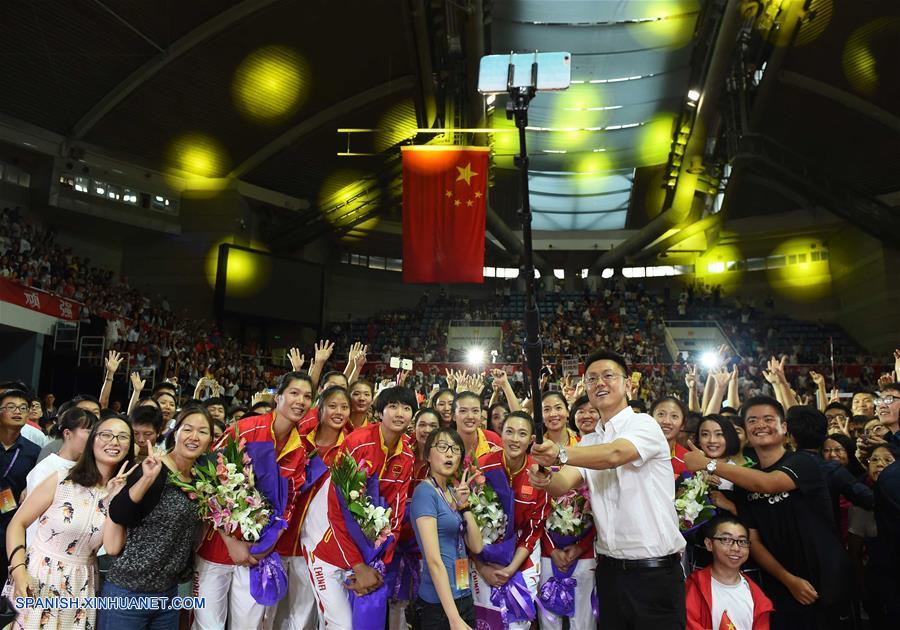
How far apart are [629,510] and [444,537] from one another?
3.44 ft

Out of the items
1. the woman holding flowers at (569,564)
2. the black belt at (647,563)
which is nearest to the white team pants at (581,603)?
the woman holding flowers at (569,564)

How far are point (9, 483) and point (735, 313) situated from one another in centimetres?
2562

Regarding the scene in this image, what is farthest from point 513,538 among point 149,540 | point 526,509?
point 149,540

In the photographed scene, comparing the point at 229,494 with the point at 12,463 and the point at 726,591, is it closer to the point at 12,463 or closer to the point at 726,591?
the point at 12,463

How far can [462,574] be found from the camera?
3.57 metres

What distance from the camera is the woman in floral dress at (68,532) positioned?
3.51 meters

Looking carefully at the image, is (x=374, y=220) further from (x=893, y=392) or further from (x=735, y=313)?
(x=893, y=392)

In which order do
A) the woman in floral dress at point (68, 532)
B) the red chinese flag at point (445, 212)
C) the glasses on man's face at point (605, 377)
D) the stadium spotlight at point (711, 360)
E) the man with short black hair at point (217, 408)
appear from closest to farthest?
the glasses on man's face at point (605, 377) < the woman in floral dress at point (68, 532) < the man with short black hair at point (217, 408) < the stadium spotlight at point (711, 360) < the red chinese flag at point (445, 212)

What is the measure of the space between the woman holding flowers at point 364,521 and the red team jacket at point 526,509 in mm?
565

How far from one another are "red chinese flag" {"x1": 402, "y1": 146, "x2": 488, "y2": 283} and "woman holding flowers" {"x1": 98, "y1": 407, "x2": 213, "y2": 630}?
11.2 meters

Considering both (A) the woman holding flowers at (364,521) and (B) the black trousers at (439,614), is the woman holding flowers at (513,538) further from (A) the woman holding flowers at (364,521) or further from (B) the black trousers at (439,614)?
(A) the woman holding flowers at (364,521)

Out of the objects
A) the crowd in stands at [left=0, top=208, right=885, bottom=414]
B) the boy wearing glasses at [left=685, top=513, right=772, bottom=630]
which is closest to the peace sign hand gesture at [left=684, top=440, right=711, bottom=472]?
the boy wearing glasses at [left=685, top=513, right=772, bottom=630]

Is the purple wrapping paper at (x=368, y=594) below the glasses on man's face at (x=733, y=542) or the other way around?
below

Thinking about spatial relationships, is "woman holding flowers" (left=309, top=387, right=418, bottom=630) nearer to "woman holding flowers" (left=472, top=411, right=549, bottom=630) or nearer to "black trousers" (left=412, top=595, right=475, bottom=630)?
"black trousers" (left=412, top=595, right=475, bottom=630)
